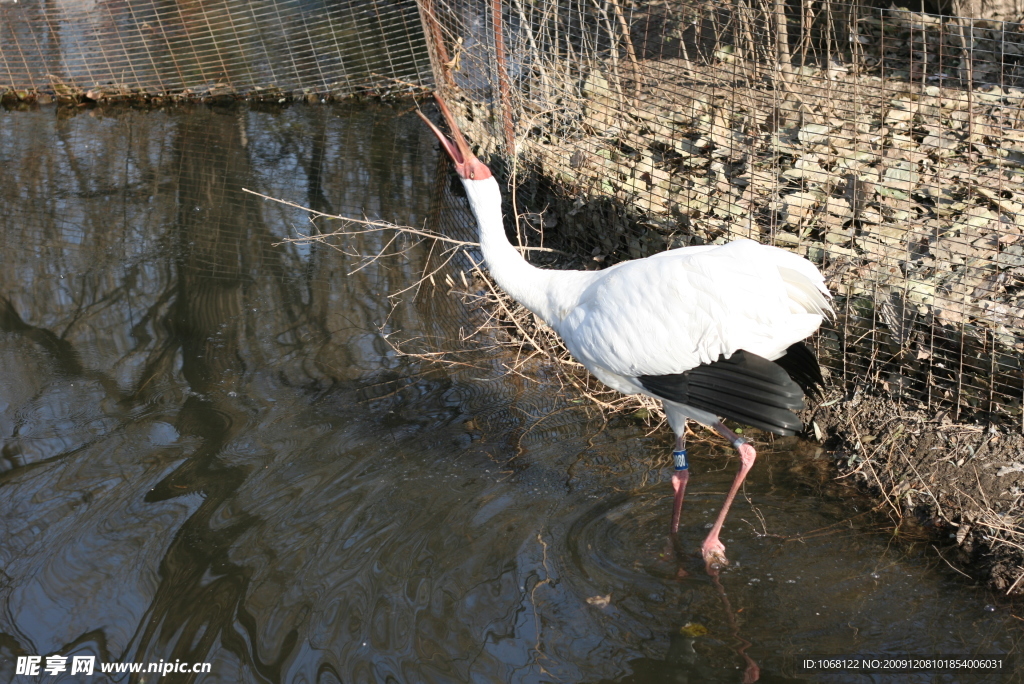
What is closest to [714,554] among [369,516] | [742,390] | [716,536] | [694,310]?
[716,536]

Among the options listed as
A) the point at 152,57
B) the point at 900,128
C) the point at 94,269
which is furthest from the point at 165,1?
the point at 900,128

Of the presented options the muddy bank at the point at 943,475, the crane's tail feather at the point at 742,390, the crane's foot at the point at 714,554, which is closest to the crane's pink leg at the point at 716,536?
Answer: the crane's foot at the point at 714,554

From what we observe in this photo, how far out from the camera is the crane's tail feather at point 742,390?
12.1ft

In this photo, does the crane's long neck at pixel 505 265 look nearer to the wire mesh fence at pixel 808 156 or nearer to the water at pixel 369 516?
the water at pixel 369 516

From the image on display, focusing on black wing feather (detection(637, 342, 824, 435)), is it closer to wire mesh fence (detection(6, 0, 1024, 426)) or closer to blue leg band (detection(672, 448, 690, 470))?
blue leg band (detection(672, 448, 690, 470))

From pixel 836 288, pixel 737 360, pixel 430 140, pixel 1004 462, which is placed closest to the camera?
pixel 737 360

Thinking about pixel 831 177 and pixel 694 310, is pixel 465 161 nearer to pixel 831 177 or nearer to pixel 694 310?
pixel 694 310

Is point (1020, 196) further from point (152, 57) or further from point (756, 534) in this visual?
point (152, 57)

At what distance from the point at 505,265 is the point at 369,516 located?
141 centimetres

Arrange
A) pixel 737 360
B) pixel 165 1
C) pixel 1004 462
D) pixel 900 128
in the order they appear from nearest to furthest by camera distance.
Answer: pixel 737 360 < pixel 1004 462 < pixel 900 128 < pixel 165 1

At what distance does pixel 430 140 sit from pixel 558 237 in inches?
151

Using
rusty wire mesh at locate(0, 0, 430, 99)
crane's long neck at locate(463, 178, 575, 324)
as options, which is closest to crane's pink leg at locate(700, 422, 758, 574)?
crane's long neck at locate(463, 178, 575, 324)

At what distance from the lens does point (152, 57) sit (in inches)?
467

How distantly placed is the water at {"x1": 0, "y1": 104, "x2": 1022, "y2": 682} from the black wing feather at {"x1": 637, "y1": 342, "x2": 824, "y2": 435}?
0.82 m
